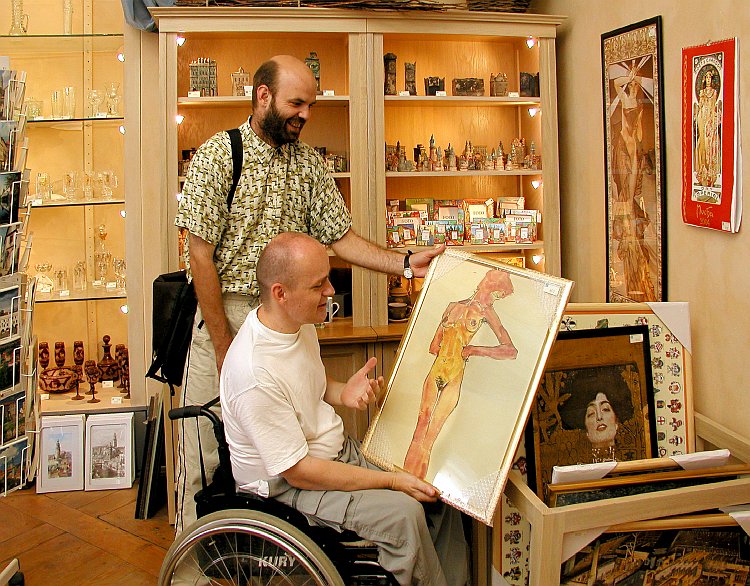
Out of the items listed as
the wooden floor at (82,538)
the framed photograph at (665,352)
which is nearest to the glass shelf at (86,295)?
the wooden floor at (82,538)

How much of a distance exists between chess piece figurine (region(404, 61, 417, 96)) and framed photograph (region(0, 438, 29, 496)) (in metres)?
2.34

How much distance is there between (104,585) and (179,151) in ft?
6.38

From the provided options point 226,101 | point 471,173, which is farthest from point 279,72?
point 471,173

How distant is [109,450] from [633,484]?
2.89 meters

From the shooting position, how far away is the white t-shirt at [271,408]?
2205mm

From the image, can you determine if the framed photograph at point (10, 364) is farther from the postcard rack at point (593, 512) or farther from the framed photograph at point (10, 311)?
the postcard rack at point (593, 512)

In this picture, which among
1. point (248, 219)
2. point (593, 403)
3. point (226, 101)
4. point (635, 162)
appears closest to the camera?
point (593, 403)

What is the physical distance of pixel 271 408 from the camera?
7.26 ft

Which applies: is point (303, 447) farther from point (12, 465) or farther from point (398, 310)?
point (398, 310)

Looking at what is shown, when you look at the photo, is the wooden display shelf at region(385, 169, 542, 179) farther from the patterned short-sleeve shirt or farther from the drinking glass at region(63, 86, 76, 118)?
the drinking glass at region(63, 86, 76, 118)

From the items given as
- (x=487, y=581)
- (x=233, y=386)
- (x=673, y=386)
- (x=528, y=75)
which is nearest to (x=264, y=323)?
(x=233, y=386)

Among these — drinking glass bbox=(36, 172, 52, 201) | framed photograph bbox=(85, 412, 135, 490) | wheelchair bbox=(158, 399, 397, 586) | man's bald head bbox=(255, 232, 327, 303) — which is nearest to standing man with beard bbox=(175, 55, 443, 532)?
man's bald head bbox=(255, 232, 327, 303)

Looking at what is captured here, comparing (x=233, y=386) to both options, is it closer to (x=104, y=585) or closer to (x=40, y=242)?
(x=104, y=585)

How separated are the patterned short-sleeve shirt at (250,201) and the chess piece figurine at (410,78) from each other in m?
1.11
